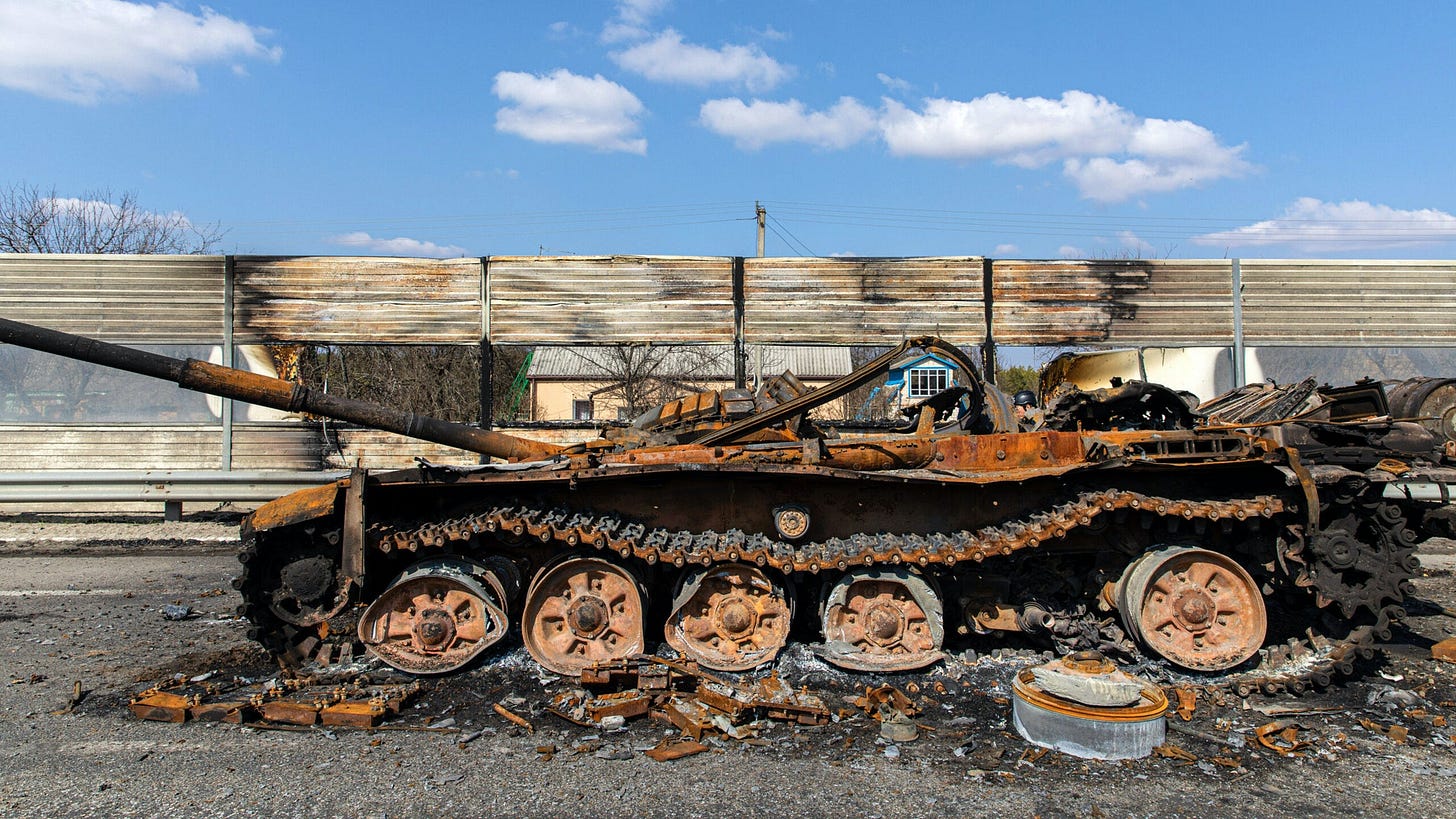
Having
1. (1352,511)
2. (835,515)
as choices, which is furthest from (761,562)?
(1352,511)

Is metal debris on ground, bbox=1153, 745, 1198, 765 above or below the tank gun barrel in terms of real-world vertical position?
below

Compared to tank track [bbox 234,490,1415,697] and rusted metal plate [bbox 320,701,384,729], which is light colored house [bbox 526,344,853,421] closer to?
tank track [bbox 234,490,1415,697]

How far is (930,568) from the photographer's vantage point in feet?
25.6

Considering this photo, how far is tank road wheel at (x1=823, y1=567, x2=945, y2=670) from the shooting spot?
25.2 ft

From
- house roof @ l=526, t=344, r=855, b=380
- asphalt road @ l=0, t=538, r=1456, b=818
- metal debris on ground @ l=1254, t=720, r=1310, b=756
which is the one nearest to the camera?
asphalt road @ l=0, t=538, r=1456, b=818

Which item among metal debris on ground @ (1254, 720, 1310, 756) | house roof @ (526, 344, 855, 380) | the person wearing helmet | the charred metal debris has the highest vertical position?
house roof @ (526, 344, 855, 380)

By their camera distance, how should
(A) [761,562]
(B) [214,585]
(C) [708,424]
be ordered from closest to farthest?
(A) [761,562] → (C) [708,424] → (B) [214,585]

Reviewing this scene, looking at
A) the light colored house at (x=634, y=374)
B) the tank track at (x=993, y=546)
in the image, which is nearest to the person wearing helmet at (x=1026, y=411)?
the tank track at (x=993, y=546)

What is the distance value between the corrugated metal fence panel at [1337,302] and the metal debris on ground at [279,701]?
46.4 feet

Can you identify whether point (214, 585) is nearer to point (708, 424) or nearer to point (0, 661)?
point (0, 661)

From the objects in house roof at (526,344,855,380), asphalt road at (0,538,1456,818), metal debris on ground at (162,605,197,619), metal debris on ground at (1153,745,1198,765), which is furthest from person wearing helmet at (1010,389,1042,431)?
house roof at (526,344,855,380)

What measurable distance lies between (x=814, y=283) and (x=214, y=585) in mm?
9246

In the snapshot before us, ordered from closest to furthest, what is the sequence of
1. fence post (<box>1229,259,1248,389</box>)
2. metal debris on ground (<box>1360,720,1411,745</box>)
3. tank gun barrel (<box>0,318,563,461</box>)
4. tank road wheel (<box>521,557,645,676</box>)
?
1. metal debris on ground (<box>1360,720,1411,745</box>)
2. tank road wheel (<box>521,557,645,676</box>)
3. tank gun barrel (<box>0,318,563,461</box>)
4. fence post (<box>1229,259,1248,389</box>)

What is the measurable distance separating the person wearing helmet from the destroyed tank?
0.91 metres
